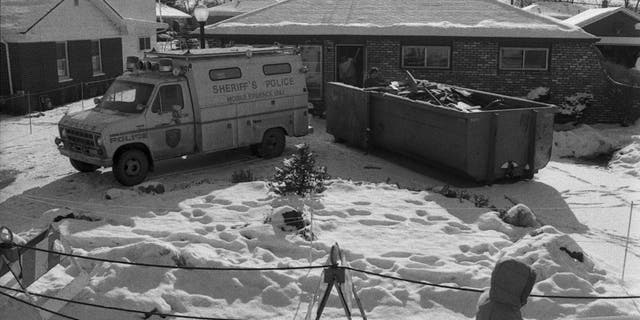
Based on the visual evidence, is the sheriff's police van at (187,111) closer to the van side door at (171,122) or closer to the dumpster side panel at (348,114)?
the van side door at (171,122)

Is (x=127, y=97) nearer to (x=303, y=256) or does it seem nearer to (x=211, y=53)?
(x=211, y=53)

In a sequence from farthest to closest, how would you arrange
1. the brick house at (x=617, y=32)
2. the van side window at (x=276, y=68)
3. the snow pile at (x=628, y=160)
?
1. the brick house at (x=617, y=32)
2. the snow pile at (x=628, y=160)
3. the van side window at (x=276, y=68)

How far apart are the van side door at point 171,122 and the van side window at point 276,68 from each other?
2065 millimetres

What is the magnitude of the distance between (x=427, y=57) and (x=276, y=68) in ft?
25.7

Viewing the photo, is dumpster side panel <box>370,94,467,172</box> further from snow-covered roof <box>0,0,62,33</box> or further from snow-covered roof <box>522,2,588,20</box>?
snow-covered roof <box>522,2,588,20</box>

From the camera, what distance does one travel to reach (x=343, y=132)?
1733 centimetres

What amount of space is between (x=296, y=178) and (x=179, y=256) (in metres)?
3.55

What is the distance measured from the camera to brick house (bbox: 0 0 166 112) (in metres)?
23.8

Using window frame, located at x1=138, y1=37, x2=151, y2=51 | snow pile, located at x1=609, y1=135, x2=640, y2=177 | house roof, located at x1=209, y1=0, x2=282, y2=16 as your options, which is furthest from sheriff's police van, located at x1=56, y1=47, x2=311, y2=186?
house roof, located at x1=209, y1=0, x2=282, y2=16

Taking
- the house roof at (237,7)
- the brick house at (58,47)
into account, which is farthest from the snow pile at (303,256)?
the house roof at (237,7)

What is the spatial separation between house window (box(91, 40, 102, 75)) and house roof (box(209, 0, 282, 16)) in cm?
2290

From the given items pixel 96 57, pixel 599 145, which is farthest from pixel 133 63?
pixel 96 57

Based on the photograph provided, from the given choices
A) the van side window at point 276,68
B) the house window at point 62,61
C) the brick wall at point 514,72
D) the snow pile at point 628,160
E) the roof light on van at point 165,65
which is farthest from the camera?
the house window at point 62,61

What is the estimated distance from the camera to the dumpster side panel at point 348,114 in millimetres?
16439
